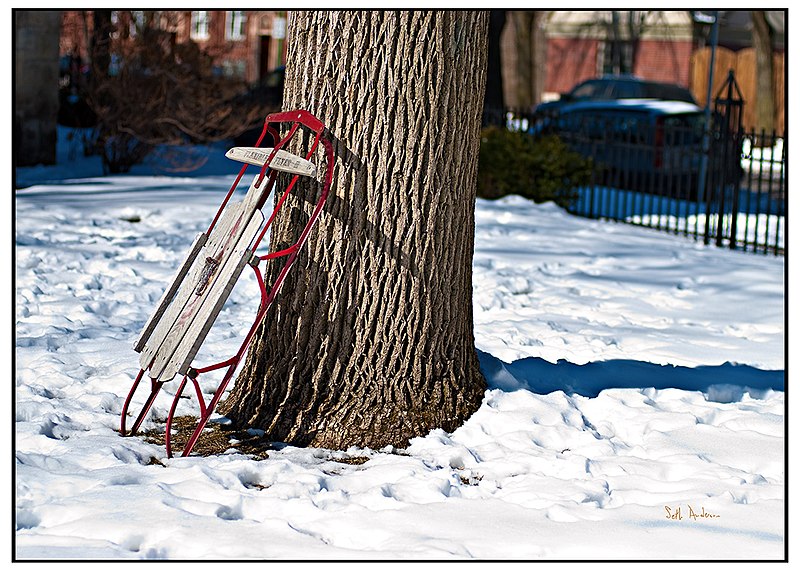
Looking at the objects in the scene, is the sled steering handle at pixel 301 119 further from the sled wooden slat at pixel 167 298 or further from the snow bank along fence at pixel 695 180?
the snow bank along fence at pixel 695 180

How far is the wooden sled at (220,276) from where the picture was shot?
3.94 metres

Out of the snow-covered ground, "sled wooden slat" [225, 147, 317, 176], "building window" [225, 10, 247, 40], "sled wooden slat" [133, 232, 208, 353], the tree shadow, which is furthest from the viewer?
"building window" [225, 10, 247, 40]

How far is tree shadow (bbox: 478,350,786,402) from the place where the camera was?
5.00 m

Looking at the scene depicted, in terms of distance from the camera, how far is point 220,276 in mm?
4043

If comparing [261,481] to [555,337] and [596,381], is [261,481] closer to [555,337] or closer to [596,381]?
[596,381]

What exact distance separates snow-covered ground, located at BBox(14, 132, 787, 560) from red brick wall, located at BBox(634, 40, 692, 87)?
27.7 meters

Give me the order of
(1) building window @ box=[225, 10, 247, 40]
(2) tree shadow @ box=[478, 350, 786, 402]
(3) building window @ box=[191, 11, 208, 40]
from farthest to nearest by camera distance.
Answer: (1) building window @ box=[225, 10, 247, 40] → (3) building window @ box=[191, 11, 208, 40] → (2) tree shadow @ box=[478, 350, 786, 402]

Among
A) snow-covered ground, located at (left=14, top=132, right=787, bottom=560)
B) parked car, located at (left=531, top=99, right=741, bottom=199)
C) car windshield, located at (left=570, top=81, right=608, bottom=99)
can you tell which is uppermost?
car windshield, located at (left=570, top=81, right=608, bottom=99)

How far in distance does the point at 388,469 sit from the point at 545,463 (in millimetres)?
648

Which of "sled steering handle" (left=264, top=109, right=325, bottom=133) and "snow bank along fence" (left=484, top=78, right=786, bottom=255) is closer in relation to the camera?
"sled steering handle" (left=264, top=109, right=325, bottom=133)

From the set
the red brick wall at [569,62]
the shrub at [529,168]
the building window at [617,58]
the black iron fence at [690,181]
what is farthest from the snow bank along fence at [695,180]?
the red brick wall at [569,62]

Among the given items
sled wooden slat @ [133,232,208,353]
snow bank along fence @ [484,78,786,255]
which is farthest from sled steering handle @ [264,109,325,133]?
snow bank along fence @ [484,78,786,255]

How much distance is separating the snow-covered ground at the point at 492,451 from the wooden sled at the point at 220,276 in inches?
12.7

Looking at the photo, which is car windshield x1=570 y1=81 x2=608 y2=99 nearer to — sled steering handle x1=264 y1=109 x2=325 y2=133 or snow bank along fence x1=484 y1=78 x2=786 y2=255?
snow bank along fence x1=484 y1=78 x2=786 y2=255
